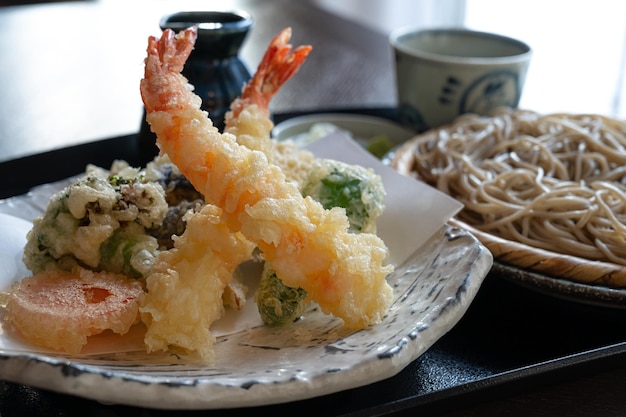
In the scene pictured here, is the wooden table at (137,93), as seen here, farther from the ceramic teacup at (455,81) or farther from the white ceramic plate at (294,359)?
the ceramic teacup at (455,81)

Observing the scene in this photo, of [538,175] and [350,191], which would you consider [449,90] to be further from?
[350,191]

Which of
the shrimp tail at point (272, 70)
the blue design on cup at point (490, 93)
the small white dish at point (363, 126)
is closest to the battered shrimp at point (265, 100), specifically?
the shrimp tail at point (272, 70)

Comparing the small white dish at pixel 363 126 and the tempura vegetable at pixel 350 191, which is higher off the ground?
the tempura vegetable at pixel 350 191

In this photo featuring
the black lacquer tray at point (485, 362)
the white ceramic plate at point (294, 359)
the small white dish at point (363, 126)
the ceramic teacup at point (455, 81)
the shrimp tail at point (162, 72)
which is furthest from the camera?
the small white dish at point (363, 126)

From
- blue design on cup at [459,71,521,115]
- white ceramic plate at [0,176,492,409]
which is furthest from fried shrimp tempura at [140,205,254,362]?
blue design on cup at [459,71,521,115]

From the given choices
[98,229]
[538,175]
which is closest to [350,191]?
[98,229]

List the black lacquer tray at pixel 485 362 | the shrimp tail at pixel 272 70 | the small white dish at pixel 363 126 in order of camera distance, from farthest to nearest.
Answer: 1. the small white dish at pixel 363 126
2. the shrimp tail at pixel 272 70
3. the black lacquer tray at pixel 485 362
